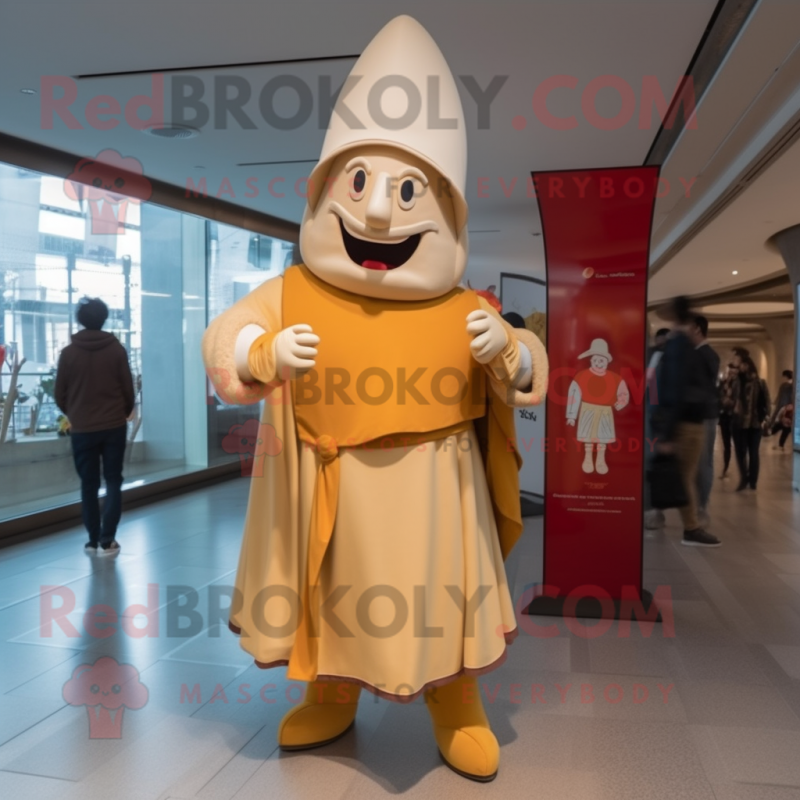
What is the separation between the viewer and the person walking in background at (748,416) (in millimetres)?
7086

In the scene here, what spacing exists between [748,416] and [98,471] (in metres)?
5.71

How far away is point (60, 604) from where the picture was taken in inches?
142

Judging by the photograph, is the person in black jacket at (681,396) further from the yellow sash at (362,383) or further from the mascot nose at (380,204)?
the mascot nose at (380,204)

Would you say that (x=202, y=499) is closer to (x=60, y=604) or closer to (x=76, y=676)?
(x=60, y=604)

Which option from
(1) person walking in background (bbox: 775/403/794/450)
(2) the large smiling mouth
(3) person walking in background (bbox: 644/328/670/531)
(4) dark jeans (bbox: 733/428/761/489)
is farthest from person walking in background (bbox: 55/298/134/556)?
(1) person walking in background (bbox: 775/403/794/450)

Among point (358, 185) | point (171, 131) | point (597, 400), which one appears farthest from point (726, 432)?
point (358, 185)

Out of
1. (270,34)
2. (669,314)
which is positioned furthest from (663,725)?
(270,34)

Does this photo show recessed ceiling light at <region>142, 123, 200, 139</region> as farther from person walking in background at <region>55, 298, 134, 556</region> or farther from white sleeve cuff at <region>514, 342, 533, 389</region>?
white sleeve cuff at <region>514, 342, 533, 389</region>

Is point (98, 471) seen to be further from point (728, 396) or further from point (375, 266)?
point (728, 396)

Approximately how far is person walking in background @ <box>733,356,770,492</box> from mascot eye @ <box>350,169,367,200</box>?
607 centimetres

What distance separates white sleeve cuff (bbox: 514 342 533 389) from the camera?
2.04 m

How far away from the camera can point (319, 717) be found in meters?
2.31

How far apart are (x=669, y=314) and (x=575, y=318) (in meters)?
1.03
